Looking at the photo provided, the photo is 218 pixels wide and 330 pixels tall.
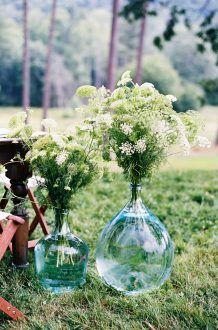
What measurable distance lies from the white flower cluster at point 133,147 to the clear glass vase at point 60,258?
1.98 feet

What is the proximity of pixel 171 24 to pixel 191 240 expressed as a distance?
584 centimetres

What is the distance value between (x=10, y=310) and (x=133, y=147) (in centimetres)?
118

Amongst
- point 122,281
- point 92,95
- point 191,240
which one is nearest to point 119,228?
point 122,281

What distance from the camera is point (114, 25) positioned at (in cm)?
1295

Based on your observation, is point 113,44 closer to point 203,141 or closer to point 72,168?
point 203,141

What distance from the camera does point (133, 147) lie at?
2.95 m

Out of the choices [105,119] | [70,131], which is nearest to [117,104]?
[105,119]

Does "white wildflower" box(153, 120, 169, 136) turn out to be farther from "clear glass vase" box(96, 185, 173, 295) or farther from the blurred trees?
the blurred trees

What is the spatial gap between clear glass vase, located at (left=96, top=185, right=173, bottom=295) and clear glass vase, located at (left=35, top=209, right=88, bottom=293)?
155 millimetres

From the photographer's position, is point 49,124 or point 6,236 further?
point 49,124

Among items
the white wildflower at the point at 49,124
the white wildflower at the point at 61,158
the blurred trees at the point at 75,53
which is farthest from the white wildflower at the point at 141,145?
the blurred trees at the point at 75,53

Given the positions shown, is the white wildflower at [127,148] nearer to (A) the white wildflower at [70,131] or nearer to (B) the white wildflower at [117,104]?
(B) the white wildflower at [117,104]

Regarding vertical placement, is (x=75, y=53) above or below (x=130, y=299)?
above

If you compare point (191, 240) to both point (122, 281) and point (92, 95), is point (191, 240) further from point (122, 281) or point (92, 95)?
point (92, 95)
